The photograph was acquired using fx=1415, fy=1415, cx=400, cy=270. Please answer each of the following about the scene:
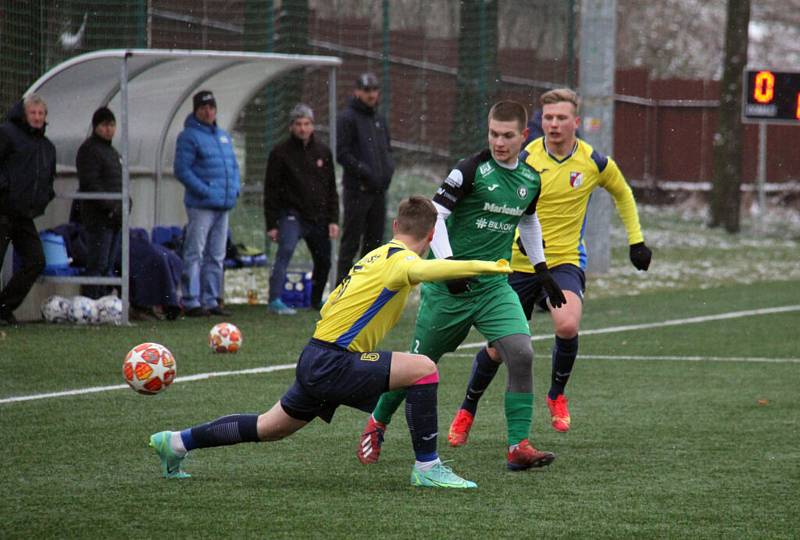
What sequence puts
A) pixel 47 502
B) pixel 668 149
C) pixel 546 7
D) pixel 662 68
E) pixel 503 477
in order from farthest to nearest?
pixel 662 68
pixel 668 149
pixel 546 7
pixel 503 477
pixel 47 502

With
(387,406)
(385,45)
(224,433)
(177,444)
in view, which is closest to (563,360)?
(387,406)

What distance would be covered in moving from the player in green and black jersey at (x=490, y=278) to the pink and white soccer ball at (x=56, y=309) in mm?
6488

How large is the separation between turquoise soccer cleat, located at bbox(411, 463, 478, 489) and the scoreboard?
1804 cm

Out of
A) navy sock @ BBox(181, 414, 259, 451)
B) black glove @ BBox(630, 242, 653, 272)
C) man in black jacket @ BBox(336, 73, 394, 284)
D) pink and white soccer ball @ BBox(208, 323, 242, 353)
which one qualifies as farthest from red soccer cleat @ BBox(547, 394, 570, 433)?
man in black jacket @ BBox(336, 73, 394, 284)

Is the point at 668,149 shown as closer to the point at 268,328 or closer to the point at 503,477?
the point at 268,328

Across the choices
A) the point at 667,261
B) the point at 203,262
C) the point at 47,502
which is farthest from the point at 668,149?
the point at 47,502

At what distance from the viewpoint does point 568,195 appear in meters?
8.52

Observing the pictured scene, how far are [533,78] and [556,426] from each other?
1527 centimetres

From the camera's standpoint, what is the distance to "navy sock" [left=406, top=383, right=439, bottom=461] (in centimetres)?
624

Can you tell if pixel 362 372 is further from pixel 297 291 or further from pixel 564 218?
pixel 297 291

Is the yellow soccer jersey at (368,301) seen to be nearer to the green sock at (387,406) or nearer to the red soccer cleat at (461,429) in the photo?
the green sock at (387,406)

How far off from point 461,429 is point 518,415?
677 mm

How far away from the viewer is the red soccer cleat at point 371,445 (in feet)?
22.7

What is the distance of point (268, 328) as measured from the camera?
13109mm
